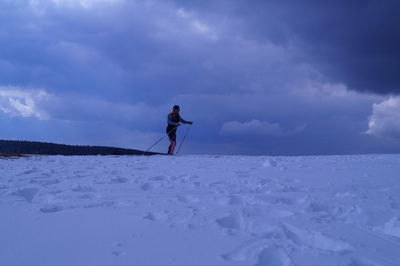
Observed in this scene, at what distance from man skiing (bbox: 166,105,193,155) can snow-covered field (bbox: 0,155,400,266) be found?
284 inches

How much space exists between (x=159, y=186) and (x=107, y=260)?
2.17 metres

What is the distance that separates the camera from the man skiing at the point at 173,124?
11562mm

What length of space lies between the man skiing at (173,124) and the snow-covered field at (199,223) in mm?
7225

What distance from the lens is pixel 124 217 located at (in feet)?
9.00

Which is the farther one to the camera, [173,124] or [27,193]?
[173,124]

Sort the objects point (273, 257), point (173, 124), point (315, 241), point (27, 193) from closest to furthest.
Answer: point (273, 257)
point (315, 241)
point (27, 193)
point (173, 124)

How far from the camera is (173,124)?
11.6 m

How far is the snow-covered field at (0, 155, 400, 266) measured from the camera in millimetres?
2035

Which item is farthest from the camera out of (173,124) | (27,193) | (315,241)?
(173,124)

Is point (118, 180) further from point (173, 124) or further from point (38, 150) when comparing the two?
point (38, 150)

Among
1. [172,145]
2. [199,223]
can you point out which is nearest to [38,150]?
[172,145]

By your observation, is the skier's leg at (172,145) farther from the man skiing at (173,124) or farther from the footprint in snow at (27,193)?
the footprint in snow at (27,193)

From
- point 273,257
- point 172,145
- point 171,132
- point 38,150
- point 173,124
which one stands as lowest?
point 273,257

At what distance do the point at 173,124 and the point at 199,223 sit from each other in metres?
9.09
